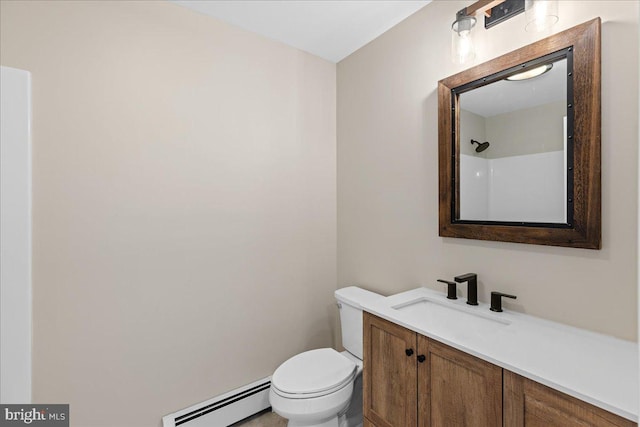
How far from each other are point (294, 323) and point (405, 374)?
1060 millimetres

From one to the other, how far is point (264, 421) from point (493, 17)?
99.9 inches

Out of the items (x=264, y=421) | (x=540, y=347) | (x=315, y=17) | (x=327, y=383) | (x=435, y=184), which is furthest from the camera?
(x=264, y=421)

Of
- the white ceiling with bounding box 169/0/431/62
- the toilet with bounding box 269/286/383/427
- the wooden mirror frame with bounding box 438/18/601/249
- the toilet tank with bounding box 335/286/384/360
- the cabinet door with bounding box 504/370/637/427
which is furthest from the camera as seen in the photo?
the toilet tank with bounding box 335/286/384/360

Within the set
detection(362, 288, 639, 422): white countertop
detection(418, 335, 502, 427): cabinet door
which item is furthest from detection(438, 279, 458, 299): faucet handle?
detection(418, 335, 502, 427): cabinet door

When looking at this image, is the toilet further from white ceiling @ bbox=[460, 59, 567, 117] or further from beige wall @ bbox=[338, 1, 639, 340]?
white ceiling @ bbox=[460, 59, 567, 117]

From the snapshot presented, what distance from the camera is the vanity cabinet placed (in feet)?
2.77

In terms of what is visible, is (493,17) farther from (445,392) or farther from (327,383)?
(327,383)

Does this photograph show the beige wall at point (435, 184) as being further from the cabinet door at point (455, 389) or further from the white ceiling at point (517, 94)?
the cabinet door at point (455, 389)

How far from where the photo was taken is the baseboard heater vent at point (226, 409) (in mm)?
1688

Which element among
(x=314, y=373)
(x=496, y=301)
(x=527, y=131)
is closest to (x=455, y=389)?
(x=496, y=301)

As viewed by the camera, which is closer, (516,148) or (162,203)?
(516,148)

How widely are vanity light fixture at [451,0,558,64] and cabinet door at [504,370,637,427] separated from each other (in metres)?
1.34

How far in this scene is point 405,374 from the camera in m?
1.26

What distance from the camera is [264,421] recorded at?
1910mm
